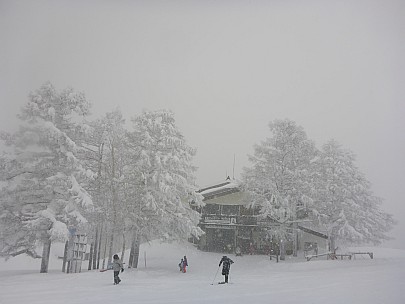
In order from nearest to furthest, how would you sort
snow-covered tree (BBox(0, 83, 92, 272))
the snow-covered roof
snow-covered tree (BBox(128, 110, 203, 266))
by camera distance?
snow-covered tree (BBox(0, 83, 92, 272)), snow-covered tree (BBox(128, 110, 203, 266)), the snow-covered roof

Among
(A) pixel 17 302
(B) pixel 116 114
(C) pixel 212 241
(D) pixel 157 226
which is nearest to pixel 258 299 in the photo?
(A) pixel 17 302

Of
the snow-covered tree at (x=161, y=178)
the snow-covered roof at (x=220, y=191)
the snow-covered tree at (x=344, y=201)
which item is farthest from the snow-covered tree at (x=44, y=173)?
the snow-covered tree at (x=344, y=201)

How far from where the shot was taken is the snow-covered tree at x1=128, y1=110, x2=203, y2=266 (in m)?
14.9

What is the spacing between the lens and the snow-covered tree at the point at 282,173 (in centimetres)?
1767

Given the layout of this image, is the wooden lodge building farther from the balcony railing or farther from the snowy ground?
the snowy ground

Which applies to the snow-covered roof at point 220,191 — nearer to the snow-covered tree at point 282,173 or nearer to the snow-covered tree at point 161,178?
the snow-covered tree at point 282,173

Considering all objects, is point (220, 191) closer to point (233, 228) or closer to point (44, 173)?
point (233, 228)

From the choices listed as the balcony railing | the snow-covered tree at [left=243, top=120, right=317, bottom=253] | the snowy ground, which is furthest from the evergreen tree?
the snowy ground

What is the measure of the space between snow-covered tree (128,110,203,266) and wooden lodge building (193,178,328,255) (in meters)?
5.61

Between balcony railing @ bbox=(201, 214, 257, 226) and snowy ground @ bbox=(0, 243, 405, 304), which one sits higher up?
balcony railing @ bbox=(201, 214, 257, 226)

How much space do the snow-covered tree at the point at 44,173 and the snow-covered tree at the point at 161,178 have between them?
106 inches

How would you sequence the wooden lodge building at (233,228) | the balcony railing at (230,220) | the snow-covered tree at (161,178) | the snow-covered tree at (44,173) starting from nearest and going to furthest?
the snow-covered tree at (44,173) < the snow-covered tree at (161,178) < the wooden lodge building at (233,228) < the balcony railing at (230,220)

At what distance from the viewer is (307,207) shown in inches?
713

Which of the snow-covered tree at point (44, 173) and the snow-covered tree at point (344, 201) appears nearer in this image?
the snow-covered tree at point (44, 173)
